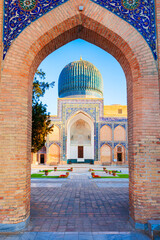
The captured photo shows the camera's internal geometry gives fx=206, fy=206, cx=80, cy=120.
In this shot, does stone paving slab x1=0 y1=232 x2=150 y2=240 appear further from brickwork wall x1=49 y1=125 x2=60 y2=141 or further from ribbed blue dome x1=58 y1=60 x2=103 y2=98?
ribbed blue dome x1=58 y1=60 x2=103 y2=98

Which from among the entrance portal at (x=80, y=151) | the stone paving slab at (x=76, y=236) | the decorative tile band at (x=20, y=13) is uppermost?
the decorative tile band at (x=20, y=13)

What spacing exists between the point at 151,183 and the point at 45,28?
3.36 m

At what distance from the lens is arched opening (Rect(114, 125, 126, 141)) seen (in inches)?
882

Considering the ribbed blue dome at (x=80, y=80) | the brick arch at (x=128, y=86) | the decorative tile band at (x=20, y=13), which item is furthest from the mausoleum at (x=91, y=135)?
the decorative tile band at (x=20, y=13)

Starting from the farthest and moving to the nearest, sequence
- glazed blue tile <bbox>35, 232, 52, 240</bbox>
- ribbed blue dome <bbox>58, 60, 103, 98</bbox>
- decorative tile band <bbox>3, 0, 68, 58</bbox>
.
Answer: ribbed blue dome <bbox>58, 60, 103, 98</bbox> → decorative tile band <bbox>3, 0, 68, 58</bbox> → glazed blue tile <bbox>35, 232, 52, 240</bbox>

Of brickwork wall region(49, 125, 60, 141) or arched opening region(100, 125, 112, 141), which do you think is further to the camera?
arched opening region(100, 125, 112, 141)

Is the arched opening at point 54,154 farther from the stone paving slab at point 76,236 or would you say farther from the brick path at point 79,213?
the stone paving slab at point 76,236

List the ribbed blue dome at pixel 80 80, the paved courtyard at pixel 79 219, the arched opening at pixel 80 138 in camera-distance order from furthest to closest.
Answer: the ribbed blue dome at pixel 80 80, the arched opening at pixel 80 138, the paved courtyard at pixel 79 219

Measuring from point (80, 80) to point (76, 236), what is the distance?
22.3 meters

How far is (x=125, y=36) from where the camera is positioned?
152 inches

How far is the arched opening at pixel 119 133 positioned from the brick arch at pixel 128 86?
18611mm

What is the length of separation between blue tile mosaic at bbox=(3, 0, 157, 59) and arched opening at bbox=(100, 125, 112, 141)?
61.3 ft

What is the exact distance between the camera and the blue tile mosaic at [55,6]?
12.3 feet

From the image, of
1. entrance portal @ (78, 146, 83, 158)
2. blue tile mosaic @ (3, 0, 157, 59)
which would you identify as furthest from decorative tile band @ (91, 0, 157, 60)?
entrance portal @ (78, 146, 83, 158)
